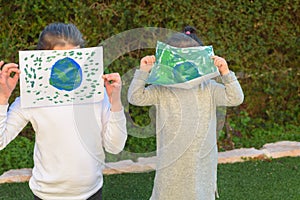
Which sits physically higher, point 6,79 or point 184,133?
point 6,79

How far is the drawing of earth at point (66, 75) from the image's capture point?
2334mm

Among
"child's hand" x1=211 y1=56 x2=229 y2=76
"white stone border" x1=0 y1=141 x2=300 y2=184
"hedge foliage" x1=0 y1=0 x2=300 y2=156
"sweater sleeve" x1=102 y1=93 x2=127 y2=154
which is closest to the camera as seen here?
"sweater sleeve" x1=102 y1=93 x2=127 y2=154

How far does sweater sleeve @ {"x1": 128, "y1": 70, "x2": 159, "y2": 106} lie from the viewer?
2795 millimetres

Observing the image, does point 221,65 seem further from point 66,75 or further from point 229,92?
point 66,75

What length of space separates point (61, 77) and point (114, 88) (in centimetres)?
24

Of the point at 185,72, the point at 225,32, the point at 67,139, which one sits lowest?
the point at 225,32

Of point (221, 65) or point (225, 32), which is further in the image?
point (225, 32)

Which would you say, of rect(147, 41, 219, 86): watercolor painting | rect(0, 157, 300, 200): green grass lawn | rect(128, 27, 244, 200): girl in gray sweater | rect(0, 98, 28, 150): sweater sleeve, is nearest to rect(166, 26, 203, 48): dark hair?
rect(128, 27, 244, 200): girl in gray sweater

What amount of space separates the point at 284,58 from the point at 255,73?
35 cm

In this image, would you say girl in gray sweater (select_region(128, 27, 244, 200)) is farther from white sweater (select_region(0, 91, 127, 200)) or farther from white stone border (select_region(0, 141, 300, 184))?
white stone border (select_region(0, 141, 300, 184))

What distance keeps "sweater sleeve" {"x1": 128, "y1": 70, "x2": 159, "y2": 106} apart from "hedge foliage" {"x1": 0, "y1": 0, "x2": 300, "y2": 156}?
1.74m

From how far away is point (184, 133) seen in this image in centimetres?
282

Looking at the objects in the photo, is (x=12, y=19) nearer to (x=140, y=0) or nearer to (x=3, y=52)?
(x=3, y=52)

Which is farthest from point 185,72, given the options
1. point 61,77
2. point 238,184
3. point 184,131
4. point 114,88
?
point 238,184
